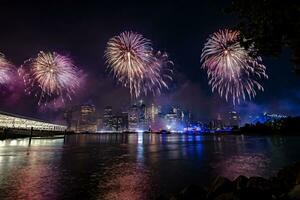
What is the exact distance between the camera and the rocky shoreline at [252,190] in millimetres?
12375

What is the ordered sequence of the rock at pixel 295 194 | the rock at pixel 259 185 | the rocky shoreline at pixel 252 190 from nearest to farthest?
1. the rock at pixel 295 194
2. the rocky shoreline at pixel 252 190
3. the rock at pixel 259 185

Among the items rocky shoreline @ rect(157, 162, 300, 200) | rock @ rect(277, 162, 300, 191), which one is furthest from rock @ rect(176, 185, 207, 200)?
rock @ rect(277, 162, 300, 191)

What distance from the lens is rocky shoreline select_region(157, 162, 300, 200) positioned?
12.4 meters

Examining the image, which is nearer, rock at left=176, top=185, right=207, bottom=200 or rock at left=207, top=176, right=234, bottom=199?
rock at left=207, top=176, right=234, bottom=199

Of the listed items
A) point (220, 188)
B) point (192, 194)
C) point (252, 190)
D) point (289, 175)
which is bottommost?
point (192, 194)

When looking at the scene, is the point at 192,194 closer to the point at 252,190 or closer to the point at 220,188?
the point at 220,188

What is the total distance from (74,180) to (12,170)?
379 inches

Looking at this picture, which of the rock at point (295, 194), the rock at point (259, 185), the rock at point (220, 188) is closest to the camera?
the rock at point (295, 194)

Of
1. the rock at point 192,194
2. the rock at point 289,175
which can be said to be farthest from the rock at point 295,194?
the rock at point 192,194

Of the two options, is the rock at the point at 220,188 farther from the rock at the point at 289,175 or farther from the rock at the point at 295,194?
the rock at the point at 295,194

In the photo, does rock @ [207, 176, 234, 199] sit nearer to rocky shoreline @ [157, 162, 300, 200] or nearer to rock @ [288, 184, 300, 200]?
rocky shoreline @ [157, 162, 300, 200]

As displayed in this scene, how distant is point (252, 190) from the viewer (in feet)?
43.2

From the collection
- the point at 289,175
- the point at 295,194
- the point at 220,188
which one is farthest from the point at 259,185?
the point at 289,175

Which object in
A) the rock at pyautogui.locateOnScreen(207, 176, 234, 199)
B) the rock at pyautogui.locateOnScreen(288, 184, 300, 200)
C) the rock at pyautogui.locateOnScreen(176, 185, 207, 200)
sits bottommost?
the rock at pyautogui.locateOnScreen(176, 185, 207, 200)
